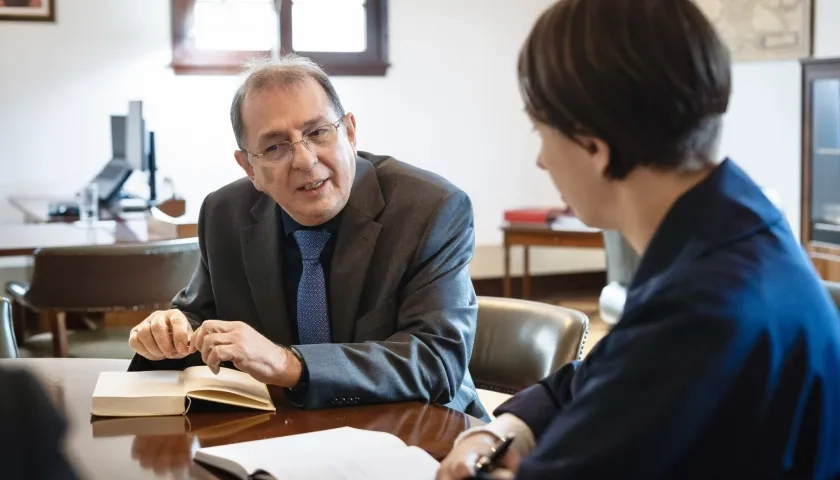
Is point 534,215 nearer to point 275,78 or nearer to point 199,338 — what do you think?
point 275,78

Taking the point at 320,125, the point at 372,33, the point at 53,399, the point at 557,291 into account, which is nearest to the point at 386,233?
the point at 320,125

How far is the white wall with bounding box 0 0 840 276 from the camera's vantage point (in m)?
5.70

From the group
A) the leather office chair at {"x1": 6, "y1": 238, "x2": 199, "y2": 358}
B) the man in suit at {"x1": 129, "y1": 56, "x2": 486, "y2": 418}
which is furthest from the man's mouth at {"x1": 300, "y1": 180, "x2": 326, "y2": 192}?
the leather office chair at {"x1": 6, "y1": 238, "x2": 199, "y2": 358}

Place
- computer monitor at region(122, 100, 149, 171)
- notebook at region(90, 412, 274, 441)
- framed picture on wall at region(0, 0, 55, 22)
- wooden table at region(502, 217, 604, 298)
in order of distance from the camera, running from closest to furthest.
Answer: notebook at region(90, 412, 274, 441)
computer monitor at region(122, 100, 149, 171)
framed picture on wall at region(0, 0, 55, 22)
wooden table at region(502, 217, 604, 298)

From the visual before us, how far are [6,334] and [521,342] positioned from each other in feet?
3.67

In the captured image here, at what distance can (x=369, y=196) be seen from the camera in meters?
1.97

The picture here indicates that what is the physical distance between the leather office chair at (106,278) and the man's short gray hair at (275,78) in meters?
1.19

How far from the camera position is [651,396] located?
91cm

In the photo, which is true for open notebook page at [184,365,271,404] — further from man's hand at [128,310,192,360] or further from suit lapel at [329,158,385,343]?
suit lapel at [329,158,385,343]

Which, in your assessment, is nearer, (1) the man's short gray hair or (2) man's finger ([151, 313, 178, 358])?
(2) man's finger ([151, 313, 178, 358])

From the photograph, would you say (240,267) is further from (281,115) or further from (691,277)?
(691,277)

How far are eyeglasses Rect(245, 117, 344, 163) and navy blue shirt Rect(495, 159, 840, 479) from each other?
1.05m

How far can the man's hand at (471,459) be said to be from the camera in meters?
1.20

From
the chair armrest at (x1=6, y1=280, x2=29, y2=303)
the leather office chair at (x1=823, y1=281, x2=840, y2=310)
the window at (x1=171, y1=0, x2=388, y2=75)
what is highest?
the window at (x1=171, y1=0, x2=388, y2=75)
